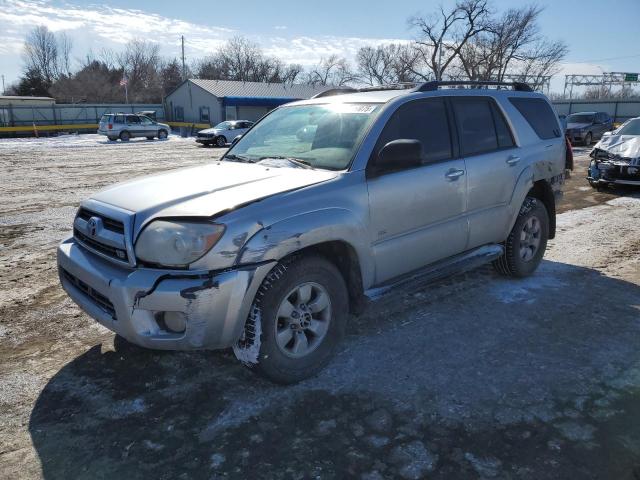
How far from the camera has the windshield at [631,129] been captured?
10826 mm

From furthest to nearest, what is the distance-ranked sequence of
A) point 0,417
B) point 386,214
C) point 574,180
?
1. point 574,180
2. point 386,214
3. point 0,417

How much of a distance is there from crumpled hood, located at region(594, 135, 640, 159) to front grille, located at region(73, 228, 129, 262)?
10.4 meters

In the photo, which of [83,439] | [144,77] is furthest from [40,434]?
[144,77]

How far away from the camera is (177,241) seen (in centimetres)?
277

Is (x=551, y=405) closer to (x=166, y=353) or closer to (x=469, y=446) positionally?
(x=469, y=446)

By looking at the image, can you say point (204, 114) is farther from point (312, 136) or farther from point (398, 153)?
point (398, 153)

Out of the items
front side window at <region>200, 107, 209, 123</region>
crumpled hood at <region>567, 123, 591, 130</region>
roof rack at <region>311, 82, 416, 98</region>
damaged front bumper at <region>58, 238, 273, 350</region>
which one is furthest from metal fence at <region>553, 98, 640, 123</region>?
damaged front bumper at <region>58, 238, 273, 350</region>

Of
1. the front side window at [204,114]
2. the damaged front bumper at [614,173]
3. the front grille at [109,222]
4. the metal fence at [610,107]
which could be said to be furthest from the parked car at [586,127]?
the front side window at [204,114]

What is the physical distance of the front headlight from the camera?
9.05ft

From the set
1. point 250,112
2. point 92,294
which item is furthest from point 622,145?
point 250,112

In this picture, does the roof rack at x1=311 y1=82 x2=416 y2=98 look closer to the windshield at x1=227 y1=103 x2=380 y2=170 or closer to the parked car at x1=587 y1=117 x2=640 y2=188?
the windshield at x1=227 y1=103 x2=380 y2=170

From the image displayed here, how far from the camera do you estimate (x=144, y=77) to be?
8100 centimetres

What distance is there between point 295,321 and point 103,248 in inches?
52.5

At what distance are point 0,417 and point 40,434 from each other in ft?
1.21
